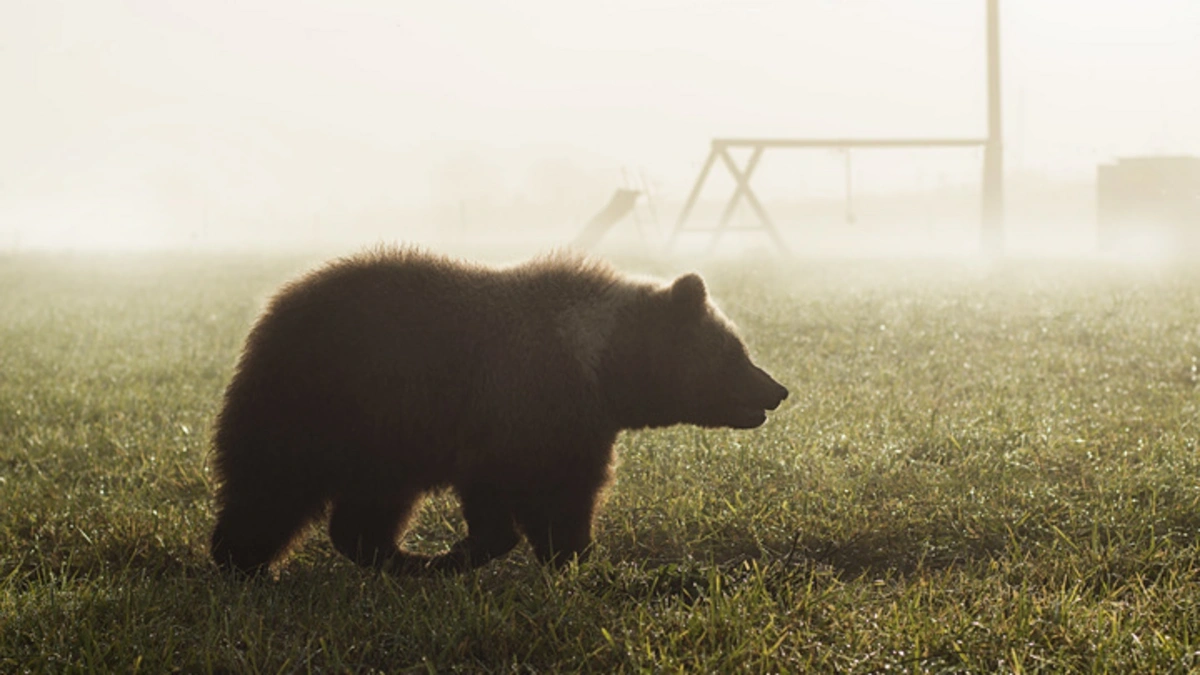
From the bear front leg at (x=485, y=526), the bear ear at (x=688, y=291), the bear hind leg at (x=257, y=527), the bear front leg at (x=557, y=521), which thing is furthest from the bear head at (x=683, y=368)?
the bear hind leg at (x=257, y=527)

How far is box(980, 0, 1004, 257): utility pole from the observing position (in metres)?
21.0

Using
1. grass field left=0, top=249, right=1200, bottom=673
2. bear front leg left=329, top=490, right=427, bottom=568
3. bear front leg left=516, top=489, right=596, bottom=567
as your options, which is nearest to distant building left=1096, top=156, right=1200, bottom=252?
grass field left=0, top=249, right=1200, bottom=673

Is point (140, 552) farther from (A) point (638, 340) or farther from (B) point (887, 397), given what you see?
(B) point (887, 397)

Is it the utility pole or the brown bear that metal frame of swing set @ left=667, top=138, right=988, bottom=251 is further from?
the brown bear

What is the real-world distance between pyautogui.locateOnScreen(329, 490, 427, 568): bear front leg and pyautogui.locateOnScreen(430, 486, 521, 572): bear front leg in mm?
197

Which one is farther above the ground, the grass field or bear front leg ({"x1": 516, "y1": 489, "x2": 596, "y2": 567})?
bear front leg ({"x1": 516, "y1": 489, "x2": 596, "y2": 567})

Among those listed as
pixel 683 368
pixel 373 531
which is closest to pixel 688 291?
pixel 683 368

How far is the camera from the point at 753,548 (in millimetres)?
4438

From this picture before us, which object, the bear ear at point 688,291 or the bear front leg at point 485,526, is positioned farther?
the bear ear at point 688,291

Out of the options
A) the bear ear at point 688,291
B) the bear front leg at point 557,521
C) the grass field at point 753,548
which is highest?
the bear ear at point 688,291

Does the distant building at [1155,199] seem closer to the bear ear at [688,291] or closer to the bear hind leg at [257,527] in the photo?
the bear ear at [688,291]

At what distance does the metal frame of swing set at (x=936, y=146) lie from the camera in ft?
68.1

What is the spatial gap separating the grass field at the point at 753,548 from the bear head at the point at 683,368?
18.6 inches

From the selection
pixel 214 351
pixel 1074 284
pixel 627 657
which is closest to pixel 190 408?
pixel 214 351
